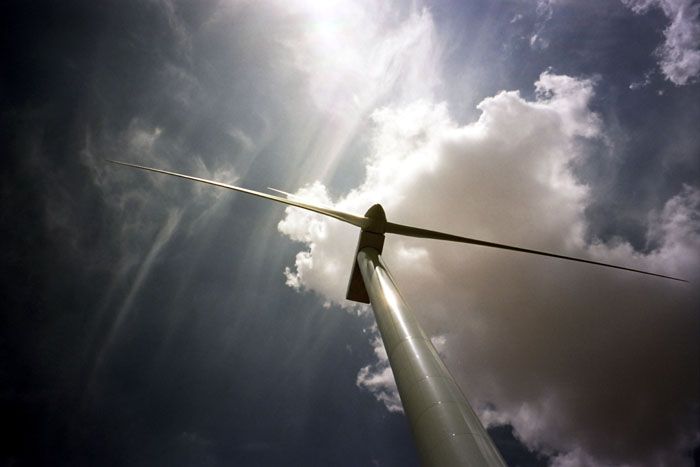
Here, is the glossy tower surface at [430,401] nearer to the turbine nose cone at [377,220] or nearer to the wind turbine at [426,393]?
the wind turbine at [426,393]

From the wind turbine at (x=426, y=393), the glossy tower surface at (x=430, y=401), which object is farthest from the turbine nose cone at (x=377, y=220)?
the glossy tower surface at (x=430, y=401)

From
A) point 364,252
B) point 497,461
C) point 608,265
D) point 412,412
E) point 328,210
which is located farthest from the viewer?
point 328,210

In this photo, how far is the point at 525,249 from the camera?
74.0 feet

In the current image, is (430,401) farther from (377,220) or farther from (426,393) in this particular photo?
(377,220)

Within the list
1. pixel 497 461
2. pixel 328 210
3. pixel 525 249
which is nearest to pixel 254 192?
pixel 328 210

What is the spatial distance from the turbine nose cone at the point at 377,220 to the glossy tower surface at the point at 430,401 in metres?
9.63

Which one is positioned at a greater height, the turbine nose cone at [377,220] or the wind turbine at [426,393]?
the turbine nose cone at [377,220]

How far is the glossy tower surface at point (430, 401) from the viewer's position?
7.47 m

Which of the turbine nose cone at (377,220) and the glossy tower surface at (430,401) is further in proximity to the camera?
the turbine nose cone at (377,220)

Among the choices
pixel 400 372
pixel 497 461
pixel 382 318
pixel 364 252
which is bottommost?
pixel 497 461

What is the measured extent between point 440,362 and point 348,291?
13.8 meters

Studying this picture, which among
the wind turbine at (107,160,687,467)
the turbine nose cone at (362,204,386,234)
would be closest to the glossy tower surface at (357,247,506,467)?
the wind turbine at (107,160,687,467)

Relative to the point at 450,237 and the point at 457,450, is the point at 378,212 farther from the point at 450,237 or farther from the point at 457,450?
the point at 457,450

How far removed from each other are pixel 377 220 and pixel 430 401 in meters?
15.8
